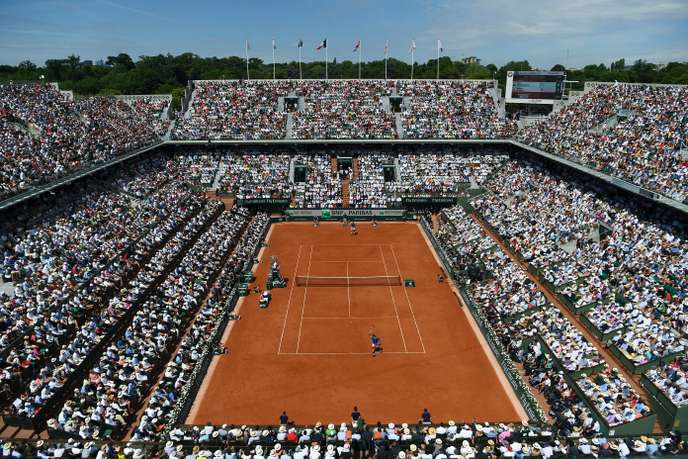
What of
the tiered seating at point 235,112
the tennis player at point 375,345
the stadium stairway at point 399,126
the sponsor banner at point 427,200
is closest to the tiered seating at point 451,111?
the stadium stairway at point 399,126

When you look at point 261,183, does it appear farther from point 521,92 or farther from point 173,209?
point 521,92

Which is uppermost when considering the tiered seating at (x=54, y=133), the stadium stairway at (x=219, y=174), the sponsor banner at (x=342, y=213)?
the tiered seating at (x=54, y=133)

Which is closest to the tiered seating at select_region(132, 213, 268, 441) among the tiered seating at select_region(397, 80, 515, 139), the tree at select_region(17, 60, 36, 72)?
the tiered seating at select_region(397, 80, 515, 139)

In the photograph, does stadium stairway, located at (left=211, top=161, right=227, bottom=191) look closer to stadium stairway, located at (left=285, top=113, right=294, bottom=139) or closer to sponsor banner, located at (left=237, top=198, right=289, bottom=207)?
sponsor banner, located at (left=237, top=198, right=289, bottom=207)

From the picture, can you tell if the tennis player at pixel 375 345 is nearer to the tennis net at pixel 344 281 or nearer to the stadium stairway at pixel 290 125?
the tennis net at pixel 344 281

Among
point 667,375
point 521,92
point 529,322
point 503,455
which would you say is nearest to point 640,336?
point 667,375

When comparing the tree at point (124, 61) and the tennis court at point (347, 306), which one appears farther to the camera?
the tree at point (124, 61)

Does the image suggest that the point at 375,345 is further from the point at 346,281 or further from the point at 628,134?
the point at 628,134

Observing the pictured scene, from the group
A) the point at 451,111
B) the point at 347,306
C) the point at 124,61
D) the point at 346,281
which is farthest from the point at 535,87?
the point at 124,61
